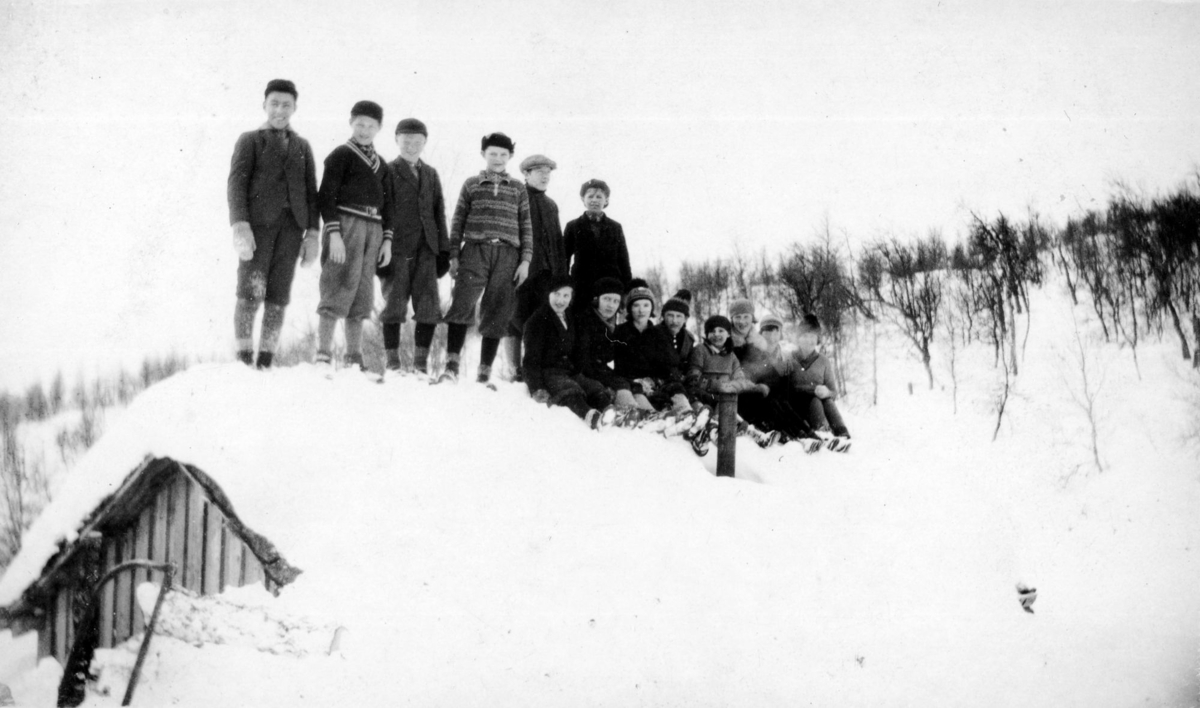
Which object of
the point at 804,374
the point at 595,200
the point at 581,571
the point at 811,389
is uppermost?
the point at 595,200

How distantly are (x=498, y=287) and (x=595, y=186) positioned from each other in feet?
5.08

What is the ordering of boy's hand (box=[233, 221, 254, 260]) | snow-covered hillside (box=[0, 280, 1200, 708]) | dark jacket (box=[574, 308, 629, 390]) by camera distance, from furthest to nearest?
dark jacket (box=[574, 308, 629, 390]) < boy's hand (box=[233, 221, 254, 260]) < snow-covered hillside (box=[0, 280, 1200, 708])

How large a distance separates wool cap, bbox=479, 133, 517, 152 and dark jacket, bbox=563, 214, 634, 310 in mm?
1027

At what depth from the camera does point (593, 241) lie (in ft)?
20.7

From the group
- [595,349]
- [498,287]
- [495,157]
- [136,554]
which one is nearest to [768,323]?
[595,349]

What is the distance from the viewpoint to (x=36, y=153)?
4969 mm

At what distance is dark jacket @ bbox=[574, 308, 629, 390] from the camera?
18.5ft

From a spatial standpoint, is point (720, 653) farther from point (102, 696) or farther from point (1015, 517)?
point (1015, 517)

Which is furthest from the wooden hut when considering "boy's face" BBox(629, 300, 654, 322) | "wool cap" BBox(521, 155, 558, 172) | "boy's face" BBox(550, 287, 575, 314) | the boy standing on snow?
"wool cap" BBox(521, 155, 558, 172)

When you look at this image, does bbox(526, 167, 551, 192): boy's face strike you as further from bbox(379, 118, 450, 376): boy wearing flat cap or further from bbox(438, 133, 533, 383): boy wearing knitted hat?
bbox(379, 118, 450, 376): boy wearing flat cap

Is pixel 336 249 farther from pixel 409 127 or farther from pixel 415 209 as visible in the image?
pixel 409 127

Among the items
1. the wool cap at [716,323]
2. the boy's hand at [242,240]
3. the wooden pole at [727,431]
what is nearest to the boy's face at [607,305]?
the wool cap at [716,323]

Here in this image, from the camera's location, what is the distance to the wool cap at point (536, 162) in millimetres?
6043

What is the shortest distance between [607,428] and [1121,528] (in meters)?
8.11
